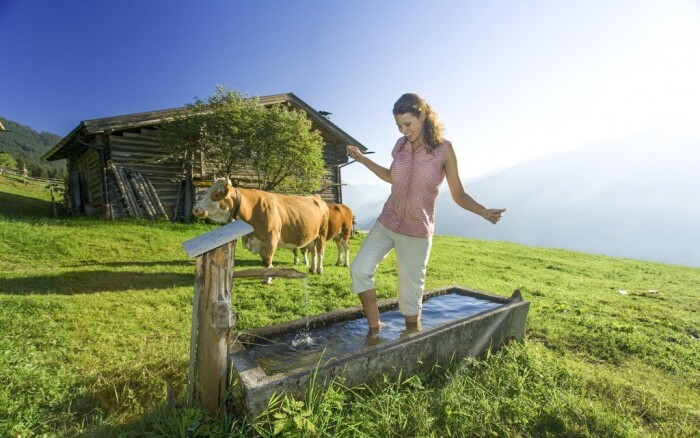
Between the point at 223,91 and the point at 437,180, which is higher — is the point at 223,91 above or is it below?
above

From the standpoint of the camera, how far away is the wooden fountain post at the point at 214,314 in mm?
2420

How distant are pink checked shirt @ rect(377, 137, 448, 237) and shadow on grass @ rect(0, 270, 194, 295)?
15.8 ft

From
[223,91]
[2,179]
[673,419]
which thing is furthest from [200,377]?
[2,179]

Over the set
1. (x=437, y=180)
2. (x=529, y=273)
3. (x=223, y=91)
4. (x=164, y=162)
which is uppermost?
(x=223, y=91)

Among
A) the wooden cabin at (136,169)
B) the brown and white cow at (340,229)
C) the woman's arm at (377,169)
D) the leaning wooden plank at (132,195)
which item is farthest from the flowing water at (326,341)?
the leaning wooden plank at (132,195)

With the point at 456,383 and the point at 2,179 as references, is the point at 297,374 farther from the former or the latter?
the point at 2,179

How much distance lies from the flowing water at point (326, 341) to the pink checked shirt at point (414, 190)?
1055 mm

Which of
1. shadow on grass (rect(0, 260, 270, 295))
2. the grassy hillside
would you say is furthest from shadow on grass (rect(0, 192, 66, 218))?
A: the grassy hillside

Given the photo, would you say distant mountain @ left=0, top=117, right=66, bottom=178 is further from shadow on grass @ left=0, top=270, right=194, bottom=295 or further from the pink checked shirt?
the pink checked shirt

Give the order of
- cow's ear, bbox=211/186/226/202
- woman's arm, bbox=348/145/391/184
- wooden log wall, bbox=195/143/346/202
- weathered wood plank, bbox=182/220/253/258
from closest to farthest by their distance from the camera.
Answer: weathered wood plank, bbox=182/220/253/258 → woman's arm, bbox=348/145/391/184 → cow's ear, bbox=211/186/226/202 → wooden log wall, bbox=195/143/346/202

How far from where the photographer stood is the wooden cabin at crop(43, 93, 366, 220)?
13.6 metres

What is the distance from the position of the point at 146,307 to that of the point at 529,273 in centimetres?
1088

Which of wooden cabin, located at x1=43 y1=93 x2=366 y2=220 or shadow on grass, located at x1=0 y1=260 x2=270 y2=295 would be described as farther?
wooden cabin, located at x1=43 y1=93 x2=366 y2=220

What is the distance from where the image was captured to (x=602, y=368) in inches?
163
